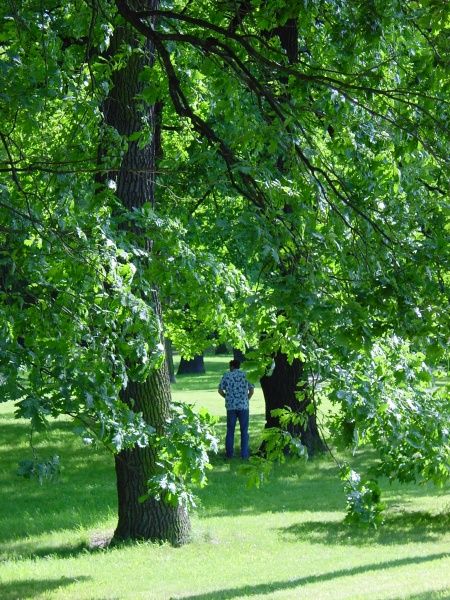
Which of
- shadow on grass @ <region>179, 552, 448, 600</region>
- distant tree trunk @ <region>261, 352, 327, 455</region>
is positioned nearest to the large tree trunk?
shadow on grass @ <region>179, 552, 448, 600</region>

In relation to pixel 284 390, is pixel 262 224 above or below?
above

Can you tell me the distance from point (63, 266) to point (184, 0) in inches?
277

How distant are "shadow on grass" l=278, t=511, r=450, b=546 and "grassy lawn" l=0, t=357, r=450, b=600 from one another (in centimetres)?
1

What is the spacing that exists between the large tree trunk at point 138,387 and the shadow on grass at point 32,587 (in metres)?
1.29

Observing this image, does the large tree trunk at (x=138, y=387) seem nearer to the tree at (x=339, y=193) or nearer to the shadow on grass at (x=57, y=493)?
the shadow on grass at (x=57, y=493)

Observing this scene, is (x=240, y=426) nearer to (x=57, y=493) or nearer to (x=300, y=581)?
(x=57, y=493)

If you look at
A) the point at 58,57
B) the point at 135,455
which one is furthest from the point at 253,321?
the point at 135,455

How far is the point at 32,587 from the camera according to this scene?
9.59 meters

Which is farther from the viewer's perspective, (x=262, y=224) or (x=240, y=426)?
(x=240, y=426)

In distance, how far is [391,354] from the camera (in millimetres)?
8203

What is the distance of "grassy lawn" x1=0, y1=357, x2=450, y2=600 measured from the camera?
9336 mm

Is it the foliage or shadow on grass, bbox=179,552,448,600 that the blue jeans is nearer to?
shadow on grass, bbox=179,552,448,600

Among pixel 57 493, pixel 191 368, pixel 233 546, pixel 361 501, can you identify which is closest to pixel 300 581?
pixel 233 546

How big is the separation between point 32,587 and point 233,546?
2927 millimetres
